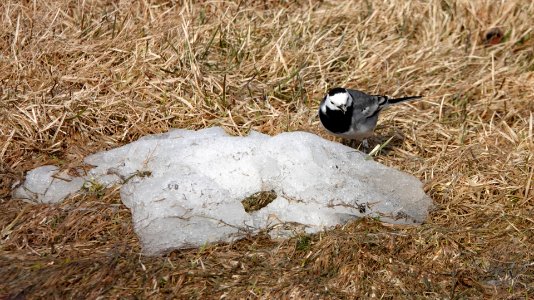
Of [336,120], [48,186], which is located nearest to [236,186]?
[336,120]

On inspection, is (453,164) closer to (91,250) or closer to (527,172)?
(527,172)

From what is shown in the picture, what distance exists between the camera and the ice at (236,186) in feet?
Answer: 14.9

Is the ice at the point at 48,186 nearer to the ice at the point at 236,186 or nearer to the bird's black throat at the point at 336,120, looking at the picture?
the ice at the point at 236,186

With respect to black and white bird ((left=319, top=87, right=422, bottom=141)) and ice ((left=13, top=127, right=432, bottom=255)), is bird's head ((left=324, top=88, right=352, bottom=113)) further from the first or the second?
ice ((left=13, top=127, right=432, bottom=255))

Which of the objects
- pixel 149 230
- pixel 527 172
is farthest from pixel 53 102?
pixel 527 172

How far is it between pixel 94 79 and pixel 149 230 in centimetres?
158

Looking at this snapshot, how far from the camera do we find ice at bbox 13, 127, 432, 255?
4.55 meters

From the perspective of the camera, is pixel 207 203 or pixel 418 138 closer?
pixel 207 203

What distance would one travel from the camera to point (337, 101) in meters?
5.30

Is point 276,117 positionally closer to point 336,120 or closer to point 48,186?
point 336,120

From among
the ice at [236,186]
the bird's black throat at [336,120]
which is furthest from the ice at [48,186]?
the bird's black throat at [336,120]

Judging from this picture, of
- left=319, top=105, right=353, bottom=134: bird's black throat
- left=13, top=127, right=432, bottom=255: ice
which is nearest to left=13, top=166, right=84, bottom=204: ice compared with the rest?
left=13, top=127, right=432, bottom=255: ice

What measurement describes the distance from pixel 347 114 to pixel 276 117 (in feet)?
1.96

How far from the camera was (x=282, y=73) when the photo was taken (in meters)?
6.09
